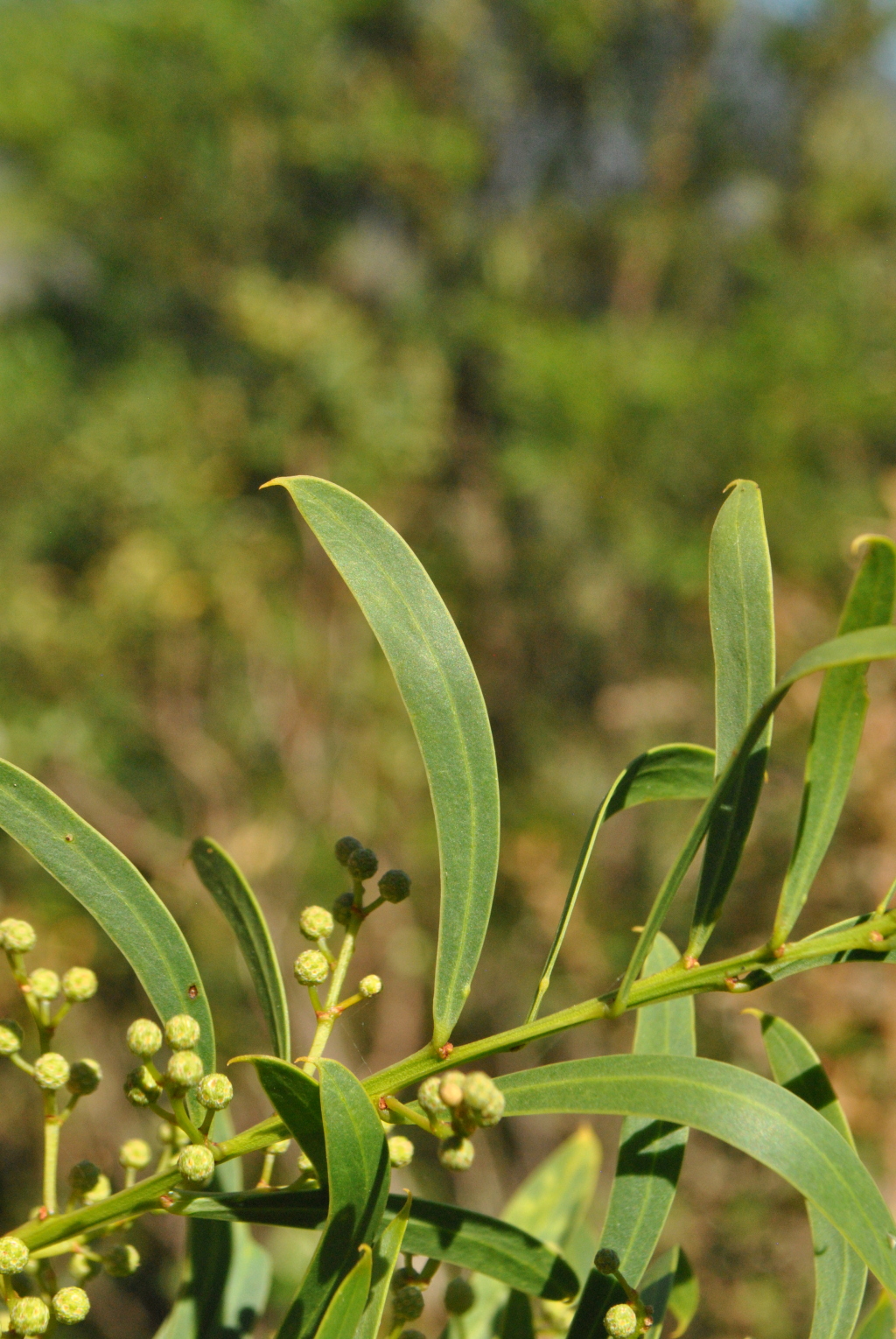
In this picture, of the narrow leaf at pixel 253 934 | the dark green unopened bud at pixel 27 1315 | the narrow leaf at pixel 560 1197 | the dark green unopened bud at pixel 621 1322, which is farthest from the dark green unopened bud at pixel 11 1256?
the narrow leaf at pixel 560 1197

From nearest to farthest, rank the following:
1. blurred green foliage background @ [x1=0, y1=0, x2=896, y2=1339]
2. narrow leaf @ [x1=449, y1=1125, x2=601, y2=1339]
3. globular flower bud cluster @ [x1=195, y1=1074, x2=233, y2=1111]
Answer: globular flower bud cluster @ [x1=195, y1=1074, x2=233, y2=1111], narrow leaf @ [x1=449, y1=1125, x2=601, y2=1339], blurred green foliage background @ [x1=0, y1=0, x2=896, y2=1339]

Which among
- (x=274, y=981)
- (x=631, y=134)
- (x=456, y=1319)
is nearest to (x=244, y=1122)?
(x=456, y=1319)

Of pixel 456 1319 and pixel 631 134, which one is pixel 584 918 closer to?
pixel 456 1319

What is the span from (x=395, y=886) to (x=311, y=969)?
55 mm

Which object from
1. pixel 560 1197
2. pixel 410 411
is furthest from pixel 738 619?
pixel 410 411

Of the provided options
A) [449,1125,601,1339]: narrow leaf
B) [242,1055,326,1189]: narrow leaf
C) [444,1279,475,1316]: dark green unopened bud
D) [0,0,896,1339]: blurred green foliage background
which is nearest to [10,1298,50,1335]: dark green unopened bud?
[242,1055,326,1189]: narrow leaf

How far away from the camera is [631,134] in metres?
2.49

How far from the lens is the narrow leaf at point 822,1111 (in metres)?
0.43

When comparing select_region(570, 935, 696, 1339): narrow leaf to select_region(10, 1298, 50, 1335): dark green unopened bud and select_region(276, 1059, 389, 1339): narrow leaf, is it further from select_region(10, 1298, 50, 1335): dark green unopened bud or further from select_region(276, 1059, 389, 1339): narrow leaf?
select_region(10, 1298, 50, 1335): dark green unopened bud

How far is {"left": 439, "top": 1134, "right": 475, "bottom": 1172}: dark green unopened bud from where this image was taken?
344 millimetres

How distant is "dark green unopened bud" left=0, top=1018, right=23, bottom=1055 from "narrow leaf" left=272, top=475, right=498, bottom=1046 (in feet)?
0.62

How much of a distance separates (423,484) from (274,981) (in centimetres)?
213

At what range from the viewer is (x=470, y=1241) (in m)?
0.44

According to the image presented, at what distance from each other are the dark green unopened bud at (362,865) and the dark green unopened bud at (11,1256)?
19 centimetres
